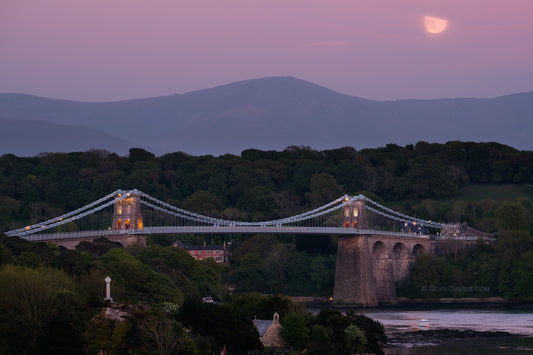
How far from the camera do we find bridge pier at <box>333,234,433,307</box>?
291ft

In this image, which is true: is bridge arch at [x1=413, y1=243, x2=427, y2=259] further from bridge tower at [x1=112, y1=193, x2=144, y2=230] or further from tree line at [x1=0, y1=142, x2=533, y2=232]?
bridge tower at [x1=112, y1=193, x2=144, y2=230]

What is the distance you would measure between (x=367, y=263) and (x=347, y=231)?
3.16 metres

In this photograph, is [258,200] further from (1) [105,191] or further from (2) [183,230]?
(2) [183,230]

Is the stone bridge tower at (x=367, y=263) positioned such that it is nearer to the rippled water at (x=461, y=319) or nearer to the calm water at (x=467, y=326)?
the calm water at (x=467, y=326)

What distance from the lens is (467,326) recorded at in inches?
2675

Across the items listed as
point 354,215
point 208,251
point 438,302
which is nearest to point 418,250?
point 354,215

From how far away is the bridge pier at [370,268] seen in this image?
291 ft

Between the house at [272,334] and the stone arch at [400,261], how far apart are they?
48.9m

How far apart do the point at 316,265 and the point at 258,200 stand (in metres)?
16.7

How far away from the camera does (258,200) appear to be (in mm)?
107438

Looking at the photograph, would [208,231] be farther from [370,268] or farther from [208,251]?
[370,268]

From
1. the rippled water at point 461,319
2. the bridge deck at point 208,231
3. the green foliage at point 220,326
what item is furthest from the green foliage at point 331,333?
the bridge deck at point 208,231

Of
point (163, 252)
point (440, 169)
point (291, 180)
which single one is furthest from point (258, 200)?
point (163, 252)

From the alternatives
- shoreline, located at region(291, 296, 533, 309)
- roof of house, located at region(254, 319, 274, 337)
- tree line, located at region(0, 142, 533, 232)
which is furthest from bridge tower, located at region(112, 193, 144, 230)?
roof of house, located at region(254, 319, 274, 337)
